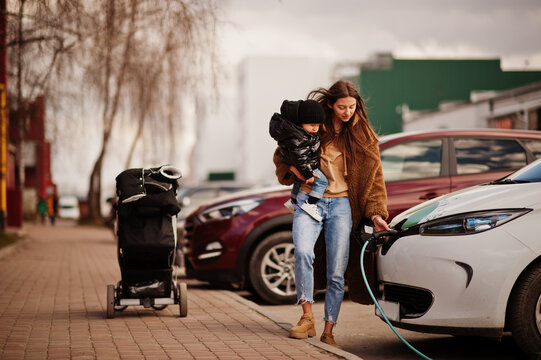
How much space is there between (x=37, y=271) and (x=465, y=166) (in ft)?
24.8

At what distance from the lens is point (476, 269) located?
533 cm

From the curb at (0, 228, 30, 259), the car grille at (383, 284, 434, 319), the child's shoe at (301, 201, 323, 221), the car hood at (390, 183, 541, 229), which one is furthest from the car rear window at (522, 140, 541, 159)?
the curb at (0, 228, 30, 259)

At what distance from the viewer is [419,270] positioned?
5559 millimetres

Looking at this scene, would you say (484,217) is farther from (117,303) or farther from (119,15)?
(119,15)

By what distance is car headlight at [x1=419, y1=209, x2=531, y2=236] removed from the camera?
542 centimetres

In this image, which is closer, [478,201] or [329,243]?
[478,201]

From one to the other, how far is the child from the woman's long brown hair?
169 mm

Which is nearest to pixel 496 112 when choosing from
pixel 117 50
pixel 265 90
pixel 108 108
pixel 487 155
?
pixel 108 108

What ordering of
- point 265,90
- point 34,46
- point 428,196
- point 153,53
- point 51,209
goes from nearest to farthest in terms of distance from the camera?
point 428,196 < point 34,46 < point 153,53 < point 51,209 < point 265,90

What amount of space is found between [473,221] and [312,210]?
119 centimetres

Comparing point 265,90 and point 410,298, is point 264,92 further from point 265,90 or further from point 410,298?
point 410,298

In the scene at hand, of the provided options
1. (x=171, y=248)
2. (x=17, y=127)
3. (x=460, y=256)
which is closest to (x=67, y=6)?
(x=171, y=248)

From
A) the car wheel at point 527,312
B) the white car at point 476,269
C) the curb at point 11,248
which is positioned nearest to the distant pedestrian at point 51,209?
the curb at point 11,248

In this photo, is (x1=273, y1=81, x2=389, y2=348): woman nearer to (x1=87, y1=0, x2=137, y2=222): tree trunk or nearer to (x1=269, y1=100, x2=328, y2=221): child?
(x1=269, y1=100, x2=328, y2=221): child
